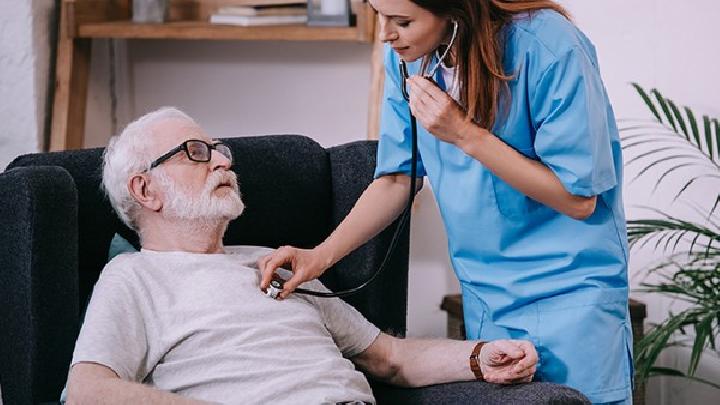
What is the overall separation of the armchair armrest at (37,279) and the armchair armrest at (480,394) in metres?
0.58

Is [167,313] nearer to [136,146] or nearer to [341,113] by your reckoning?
[136,146]

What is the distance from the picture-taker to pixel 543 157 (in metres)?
1.81

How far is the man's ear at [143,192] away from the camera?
203cm

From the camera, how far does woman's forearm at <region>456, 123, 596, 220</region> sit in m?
1.75

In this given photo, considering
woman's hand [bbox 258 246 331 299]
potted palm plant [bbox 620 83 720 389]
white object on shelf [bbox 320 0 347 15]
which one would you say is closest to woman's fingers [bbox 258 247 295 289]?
woman's hand [bbox 258 246 331 299]

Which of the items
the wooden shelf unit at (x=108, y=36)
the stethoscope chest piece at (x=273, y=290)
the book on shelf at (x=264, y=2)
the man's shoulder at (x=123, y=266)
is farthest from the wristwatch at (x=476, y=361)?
the book on shelf at (x=264, y=2)

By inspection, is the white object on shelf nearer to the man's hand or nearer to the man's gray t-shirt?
the man's gray t-shirt

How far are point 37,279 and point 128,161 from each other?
28 cm

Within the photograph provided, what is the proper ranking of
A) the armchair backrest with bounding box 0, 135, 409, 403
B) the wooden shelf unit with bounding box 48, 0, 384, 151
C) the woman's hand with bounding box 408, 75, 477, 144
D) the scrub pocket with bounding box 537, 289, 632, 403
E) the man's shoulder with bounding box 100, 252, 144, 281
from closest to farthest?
the woman's hand with bounding box 408, 75, 477, 144, the scrub pocket with bounding box 537, 289, 632, 403, the man's shoulder with bounding box 100, 252, 144, 281, the armchair backrest with bounding box 0, 135, 409, 403, the wooden shelf unit with bounding box 48, 0, 384, 151

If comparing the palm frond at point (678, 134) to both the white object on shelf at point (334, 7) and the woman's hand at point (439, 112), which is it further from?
the woman's hand at point (439, 112)

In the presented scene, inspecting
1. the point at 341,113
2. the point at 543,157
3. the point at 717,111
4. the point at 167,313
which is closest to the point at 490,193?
the point at 543,157

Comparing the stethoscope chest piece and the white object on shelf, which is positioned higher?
the white object on shelf

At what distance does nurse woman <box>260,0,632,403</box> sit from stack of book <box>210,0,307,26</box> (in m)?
1.09

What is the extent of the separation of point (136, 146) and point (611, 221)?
826 mm
